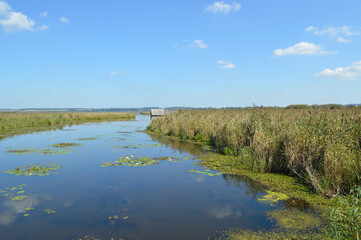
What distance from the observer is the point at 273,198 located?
25.7 feet

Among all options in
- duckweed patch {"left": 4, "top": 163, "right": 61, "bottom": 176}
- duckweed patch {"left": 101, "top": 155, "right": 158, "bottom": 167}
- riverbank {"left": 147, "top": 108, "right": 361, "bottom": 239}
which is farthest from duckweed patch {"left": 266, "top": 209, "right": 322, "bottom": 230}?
duckweed patch {"left": 4, "top": 163, "right": 61, "bottom": 176}

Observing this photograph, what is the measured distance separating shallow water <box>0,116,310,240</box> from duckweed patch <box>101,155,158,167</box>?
0.55 meters

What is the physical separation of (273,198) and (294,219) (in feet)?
4.96

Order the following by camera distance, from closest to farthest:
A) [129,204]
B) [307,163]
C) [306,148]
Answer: [129,204] → [307,163] → [306,148]

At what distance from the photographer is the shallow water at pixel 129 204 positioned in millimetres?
5941

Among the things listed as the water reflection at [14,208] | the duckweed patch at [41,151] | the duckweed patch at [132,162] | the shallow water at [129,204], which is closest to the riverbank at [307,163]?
the shallow water at [129,204]

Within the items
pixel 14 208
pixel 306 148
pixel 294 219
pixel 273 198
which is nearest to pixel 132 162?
pixel 14 208

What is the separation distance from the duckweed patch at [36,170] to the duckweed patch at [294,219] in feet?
30.6

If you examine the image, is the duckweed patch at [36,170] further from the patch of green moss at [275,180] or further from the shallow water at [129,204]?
the patch of green moss at [275,180]

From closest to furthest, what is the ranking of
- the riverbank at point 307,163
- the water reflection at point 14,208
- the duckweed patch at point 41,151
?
the riverbank at point 307,163 → the water reflection at point 14,208 → the duckweed patch at point 41,151

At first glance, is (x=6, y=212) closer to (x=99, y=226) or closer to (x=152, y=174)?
(x=99, y=226)

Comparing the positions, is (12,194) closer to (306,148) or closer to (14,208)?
(14,208)

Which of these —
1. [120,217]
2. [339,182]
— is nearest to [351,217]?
[339,182]

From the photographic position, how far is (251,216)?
6.63m
